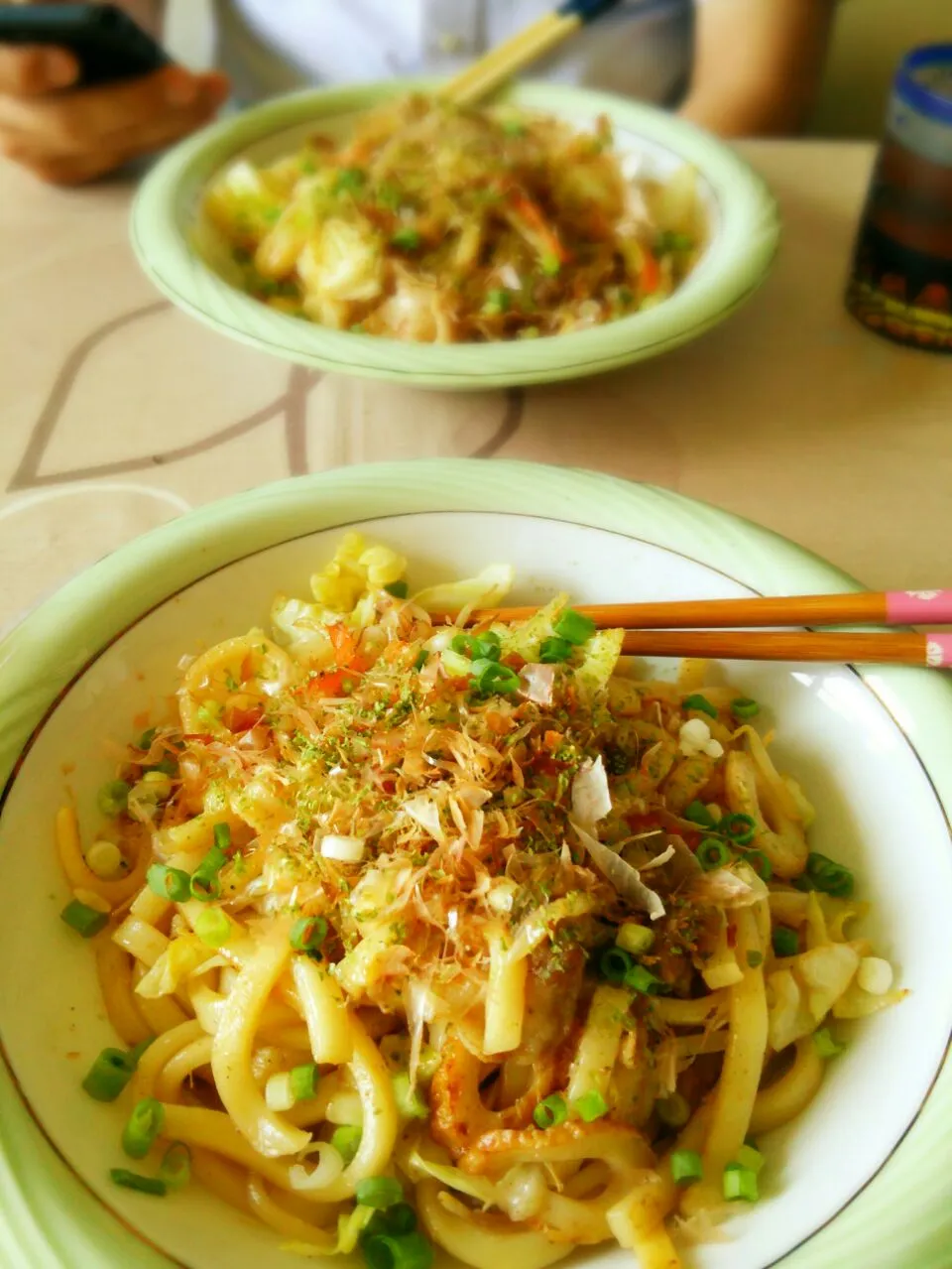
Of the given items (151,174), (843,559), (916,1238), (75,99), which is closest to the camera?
(916,1238)

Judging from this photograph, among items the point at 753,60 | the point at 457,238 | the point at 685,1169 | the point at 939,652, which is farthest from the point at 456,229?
the point at 685,1169

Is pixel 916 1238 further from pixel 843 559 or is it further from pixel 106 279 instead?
pixel 106 279

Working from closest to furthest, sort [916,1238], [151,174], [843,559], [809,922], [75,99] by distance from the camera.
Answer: [916,1238], [809,922], [843,559], [151,174], [75,99]

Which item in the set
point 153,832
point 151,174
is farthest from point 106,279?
point 153,832

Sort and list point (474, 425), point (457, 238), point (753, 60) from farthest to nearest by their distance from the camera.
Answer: point (753, 60) → point (457, 238) → point (474, 425)

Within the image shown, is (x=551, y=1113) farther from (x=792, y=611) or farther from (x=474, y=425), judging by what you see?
(x=474, y=425)

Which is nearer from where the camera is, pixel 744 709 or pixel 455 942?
pixel 455 942

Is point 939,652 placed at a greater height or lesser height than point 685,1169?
greater
